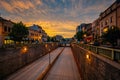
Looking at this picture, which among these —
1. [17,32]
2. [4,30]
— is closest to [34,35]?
[17,32]

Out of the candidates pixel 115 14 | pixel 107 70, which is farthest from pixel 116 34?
pixel 107 70

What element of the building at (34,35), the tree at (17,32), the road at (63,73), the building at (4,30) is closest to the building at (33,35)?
the building at (34,35)

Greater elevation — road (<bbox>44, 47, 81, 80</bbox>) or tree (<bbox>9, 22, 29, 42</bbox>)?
tree (<bbox>9, 22, 29, 42</bbox>)

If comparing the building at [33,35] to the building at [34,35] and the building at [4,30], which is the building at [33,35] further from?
the building at [4,30]

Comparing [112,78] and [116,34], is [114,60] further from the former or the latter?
[116,34]

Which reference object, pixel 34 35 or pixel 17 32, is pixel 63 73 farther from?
pixel 34 35

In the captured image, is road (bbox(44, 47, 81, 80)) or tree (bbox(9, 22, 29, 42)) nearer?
road (bbox(44, 47, 81, 80))

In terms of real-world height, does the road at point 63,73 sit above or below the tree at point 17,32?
below

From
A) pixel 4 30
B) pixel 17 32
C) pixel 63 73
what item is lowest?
pixel 63 73

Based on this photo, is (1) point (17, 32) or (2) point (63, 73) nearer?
(2) point (63, 73)

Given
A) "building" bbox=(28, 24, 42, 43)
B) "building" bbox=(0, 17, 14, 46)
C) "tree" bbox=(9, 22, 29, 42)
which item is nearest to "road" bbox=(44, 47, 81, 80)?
"tree" bbox=(9, 22, 29, 42)

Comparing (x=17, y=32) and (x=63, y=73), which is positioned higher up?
Answer: (x=17, y=32)

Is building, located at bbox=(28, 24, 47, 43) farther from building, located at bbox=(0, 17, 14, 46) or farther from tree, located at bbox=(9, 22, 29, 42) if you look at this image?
building, located at bbox=(0, 17, 14, 46)

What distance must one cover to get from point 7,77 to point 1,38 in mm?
23461
